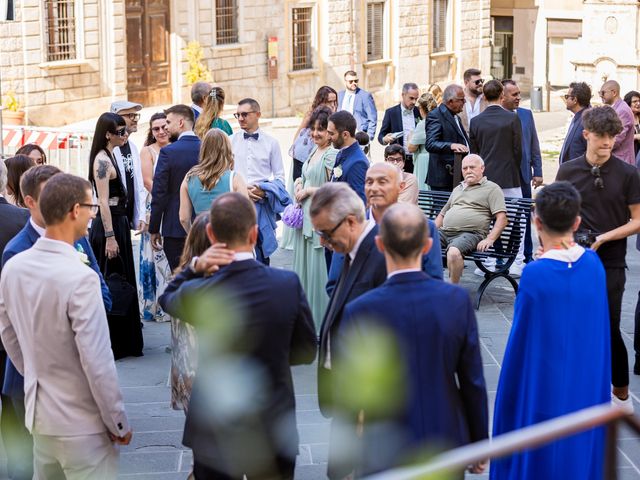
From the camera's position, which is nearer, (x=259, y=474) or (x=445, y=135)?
(x=259, y=474)

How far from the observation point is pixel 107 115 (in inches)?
363

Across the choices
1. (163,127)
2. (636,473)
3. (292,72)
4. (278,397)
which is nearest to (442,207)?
(163,127)

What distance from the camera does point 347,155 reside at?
9094 mm

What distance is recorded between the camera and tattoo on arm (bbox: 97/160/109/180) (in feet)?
30.3

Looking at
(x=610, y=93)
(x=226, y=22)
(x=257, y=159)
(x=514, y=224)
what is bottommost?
(x=514, y=224)

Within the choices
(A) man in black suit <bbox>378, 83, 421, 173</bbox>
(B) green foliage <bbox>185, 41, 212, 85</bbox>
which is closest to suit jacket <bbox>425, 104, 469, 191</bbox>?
(A) man in black suit <bbox>378, 83, 421, 173</bbox>

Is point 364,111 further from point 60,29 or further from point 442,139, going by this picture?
point 60,29

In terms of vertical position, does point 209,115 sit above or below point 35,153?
above

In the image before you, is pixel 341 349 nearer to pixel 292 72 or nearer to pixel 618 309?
pixel 618 309

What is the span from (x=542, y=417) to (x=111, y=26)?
21136 mm

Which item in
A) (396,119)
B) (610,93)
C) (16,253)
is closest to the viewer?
(16,253)

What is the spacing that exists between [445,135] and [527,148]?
0.88 meters

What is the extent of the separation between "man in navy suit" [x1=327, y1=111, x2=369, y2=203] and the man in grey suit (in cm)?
371

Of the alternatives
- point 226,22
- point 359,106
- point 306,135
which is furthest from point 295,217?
point 226,22
